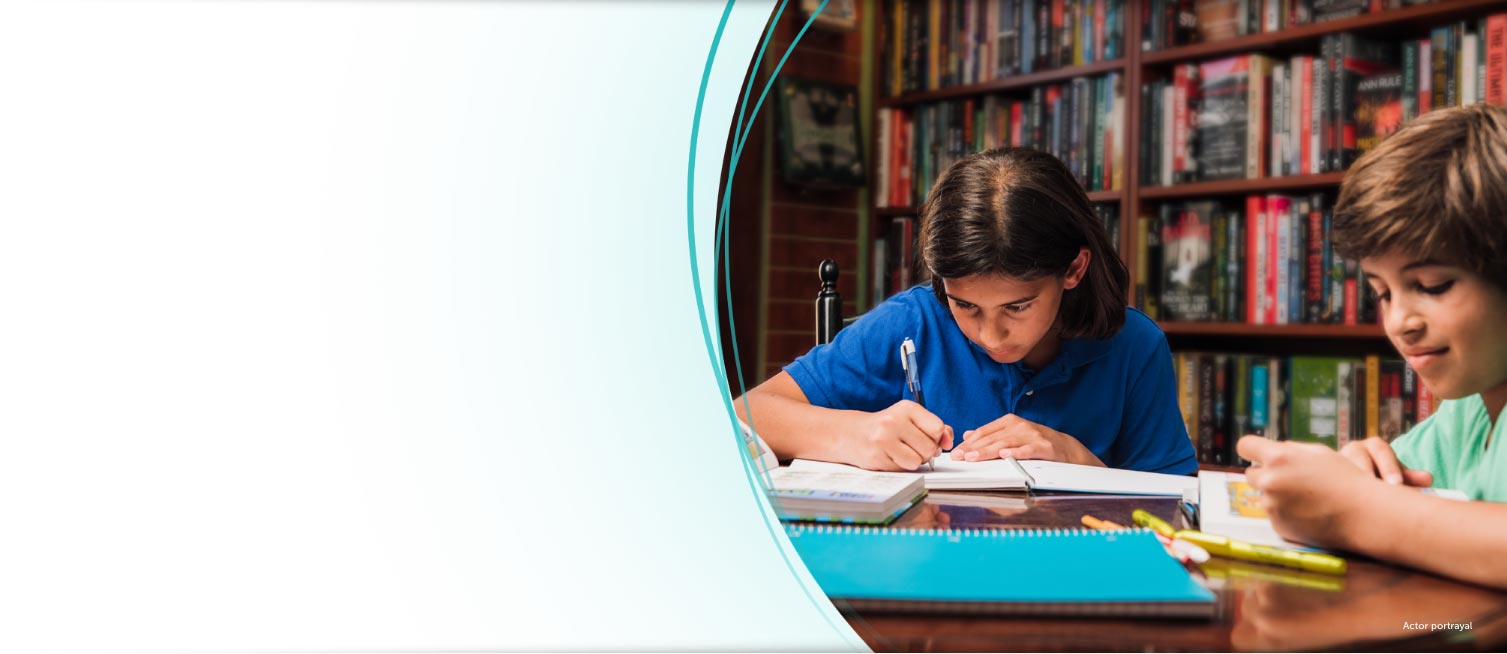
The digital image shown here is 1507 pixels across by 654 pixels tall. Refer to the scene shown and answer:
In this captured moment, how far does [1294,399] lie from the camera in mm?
1977

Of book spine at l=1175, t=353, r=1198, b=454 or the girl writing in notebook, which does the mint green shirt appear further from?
book spine at l=1175, t=353, r=1198, b=454

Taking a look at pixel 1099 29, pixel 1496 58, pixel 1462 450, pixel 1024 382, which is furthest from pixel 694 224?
pixel 1099 29

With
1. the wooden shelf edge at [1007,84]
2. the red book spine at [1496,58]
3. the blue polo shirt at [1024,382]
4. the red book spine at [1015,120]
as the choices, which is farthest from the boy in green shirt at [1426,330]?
the red book spine at [1015,120]

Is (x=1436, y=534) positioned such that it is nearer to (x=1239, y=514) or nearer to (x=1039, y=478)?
(x=1239, y=514)

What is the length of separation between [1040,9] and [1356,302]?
0.87 meters

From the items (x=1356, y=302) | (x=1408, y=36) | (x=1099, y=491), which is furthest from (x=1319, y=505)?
(x=1408, y=36)

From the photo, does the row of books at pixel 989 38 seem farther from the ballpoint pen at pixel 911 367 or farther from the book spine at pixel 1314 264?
the ballpoint pen at pixel 911 367

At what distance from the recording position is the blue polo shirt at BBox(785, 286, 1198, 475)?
1.30 m

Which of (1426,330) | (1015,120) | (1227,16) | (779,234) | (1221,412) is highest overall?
(1227,16)

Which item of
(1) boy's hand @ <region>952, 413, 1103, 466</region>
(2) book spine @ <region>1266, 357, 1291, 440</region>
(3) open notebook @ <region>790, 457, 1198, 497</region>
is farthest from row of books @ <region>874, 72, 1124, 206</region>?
(3) open notebook @ <region>790, 457, 1198, 497</region>

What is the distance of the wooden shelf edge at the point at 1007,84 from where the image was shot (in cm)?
220

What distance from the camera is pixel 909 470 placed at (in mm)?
967

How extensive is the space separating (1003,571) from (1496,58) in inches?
A: 61.4

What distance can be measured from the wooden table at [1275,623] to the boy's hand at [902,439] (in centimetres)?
34
